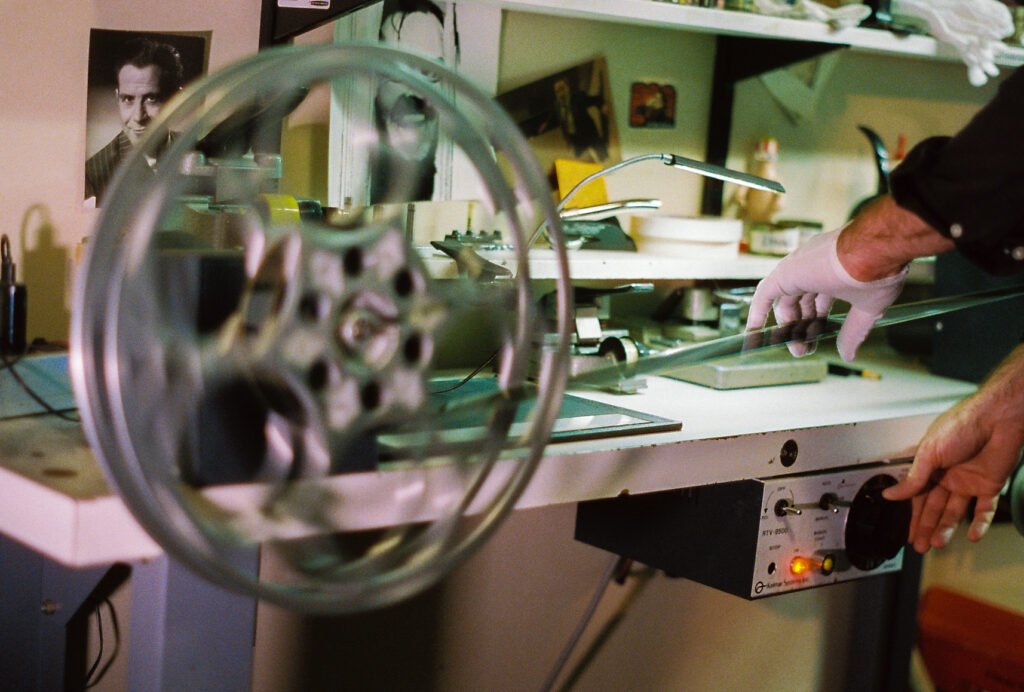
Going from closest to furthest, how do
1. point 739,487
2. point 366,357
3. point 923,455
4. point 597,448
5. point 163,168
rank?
point 163,168
point 366,357
point 597,448
point 739,487
point 923,455

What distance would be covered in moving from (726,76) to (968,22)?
45 cm

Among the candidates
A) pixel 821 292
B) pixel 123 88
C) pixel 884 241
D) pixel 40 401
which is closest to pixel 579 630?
pixel 821 292

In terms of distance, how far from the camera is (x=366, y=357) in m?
0.78

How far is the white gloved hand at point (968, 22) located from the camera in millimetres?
1898

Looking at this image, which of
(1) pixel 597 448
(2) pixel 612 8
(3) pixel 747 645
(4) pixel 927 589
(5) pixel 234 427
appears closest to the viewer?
(5) pixel 234 427

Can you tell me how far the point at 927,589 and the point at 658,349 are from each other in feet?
3.67

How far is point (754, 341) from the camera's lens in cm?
126

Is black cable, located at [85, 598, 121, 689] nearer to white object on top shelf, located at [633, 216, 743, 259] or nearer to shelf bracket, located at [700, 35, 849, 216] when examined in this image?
white object on top shelf, located at [633, 216, 743, 259]

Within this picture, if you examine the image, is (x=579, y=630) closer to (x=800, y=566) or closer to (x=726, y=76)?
(x=800, y=566)

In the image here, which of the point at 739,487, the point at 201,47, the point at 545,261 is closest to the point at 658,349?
the point at 545,261

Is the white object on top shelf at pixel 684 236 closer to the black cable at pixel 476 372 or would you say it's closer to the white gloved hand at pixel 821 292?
the white gloved hand at pixel 821 292

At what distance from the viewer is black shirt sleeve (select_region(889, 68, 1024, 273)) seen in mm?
1018

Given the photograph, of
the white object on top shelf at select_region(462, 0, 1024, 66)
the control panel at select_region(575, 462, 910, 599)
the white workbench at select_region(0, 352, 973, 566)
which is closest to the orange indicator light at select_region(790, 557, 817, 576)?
the control panel at select_region(575, 462, 910, 599)

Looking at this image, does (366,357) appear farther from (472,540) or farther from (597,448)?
(597,448)
